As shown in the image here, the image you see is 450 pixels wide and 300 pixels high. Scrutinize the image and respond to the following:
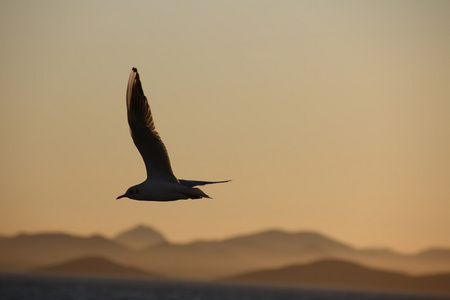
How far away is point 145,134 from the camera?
24219mm

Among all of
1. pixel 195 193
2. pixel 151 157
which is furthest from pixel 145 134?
pixel 195 193

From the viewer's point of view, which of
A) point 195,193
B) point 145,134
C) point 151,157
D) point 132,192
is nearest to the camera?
point 195,193

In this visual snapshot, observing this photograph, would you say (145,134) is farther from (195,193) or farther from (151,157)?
(195,193)

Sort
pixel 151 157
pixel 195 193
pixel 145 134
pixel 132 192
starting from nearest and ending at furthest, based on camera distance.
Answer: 1. pixel 195 193
2. pixel 145 134
3. pixel 151 157
4. pixel 132 192

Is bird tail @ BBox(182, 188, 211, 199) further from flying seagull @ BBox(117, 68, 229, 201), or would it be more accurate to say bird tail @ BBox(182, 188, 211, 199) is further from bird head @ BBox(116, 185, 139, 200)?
bird head @ BBox(116, 185, 139, 200)

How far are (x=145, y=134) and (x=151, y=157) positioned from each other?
29.6 inches

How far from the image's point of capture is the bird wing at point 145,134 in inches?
934

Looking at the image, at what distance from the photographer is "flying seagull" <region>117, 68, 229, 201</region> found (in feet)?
78.1

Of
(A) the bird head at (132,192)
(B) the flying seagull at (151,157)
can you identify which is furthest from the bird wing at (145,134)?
(A) the bird head at (132,192)

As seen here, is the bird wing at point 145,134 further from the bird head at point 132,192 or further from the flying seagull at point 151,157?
the bird head at point 132,192

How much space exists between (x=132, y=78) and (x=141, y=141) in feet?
6.09

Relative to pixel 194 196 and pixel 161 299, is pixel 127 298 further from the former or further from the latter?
pixel 194 196

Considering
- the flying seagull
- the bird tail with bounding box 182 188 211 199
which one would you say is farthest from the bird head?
the bird tail with bounding box 182 188 211 199

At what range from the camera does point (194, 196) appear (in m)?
24.2
